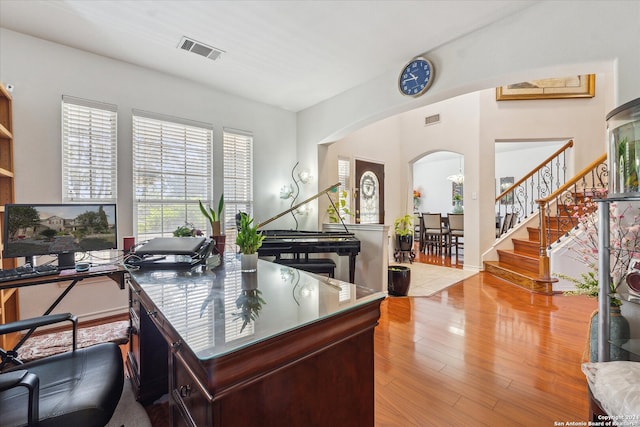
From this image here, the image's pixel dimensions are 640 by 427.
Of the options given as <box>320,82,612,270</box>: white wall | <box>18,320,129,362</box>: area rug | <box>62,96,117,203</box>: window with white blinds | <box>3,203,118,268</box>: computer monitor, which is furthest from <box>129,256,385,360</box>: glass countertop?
<box>320,82,612,270</box>: white wall

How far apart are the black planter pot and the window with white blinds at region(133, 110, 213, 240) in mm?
2773

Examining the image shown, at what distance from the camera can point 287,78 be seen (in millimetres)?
3639

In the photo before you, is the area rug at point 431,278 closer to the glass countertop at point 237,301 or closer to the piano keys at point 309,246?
the piano keys at point 309,246

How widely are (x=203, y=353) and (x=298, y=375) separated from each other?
38 cm

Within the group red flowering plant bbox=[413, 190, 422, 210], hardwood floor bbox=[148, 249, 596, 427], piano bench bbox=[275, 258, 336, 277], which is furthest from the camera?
red flowering plant bbox=[413, 190, 422, 210]

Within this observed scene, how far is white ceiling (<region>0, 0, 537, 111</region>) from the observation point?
7.64 feet

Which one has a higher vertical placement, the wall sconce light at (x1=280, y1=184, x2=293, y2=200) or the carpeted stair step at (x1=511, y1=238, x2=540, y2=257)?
the wall sconce light at (x1=280, y1=184, x2=293, y2=200)

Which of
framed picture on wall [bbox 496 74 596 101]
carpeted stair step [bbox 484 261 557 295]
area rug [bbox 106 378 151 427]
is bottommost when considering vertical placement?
area rug [bbox 106 378 151 427]

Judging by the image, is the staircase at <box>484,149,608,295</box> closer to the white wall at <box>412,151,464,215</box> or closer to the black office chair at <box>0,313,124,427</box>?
the white wall at <box>412,151,464,215</box>

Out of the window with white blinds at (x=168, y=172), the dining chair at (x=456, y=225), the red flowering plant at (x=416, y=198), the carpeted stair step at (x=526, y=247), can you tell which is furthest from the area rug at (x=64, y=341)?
the red flowering plant at (x=416, y=198)

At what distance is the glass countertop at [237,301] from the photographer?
81 cm

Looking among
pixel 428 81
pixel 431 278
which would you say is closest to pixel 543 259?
pixel 431 278

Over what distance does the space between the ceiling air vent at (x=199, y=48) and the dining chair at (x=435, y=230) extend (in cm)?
567

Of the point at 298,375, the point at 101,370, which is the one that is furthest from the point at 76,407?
the point at 298,375
